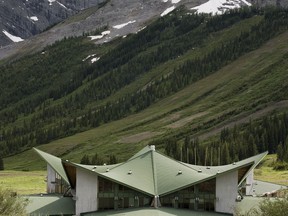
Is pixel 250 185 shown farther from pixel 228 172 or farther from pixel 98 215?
pixel 98 215

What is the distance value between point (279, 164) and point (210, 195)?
91652mm

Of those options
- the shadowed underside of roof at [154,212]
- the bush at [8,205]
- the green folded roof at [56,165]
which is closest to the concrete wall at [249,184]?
the shadowed underside of roof at [154,212]

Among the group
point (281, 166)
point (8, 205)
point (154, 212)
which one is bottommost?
point (281, 166)

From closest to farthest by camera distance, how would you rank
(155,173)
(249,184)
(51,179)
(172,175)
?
(172,175)
(155,173)
(249,184)
(51,179)

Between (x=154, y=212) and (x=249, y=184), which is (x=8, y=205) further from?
(x=249, y=184)

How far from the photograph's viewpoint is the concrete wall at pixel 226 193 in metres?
68.0

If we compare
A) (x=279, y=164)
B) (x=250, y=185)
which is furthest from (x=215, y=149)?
(x=250, y=185)

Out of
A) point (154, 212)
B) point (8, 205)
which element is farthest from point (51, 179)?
point (8, 205)

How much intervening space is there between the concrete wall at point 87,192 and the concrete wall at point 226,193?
14590 mm

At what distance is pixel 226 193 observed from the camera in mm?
68062

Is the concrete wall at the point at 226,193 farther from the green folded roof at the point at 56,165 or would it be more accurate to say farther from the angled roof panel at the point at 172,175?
the green folded roof at the point at 56,165

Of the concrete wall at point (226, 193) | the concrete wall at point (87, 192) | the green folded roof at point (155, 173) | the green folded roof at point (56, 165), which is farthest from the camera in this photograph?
the green folded roof at point (56, 165)

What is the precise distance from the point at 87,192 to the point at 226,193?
16.6 m

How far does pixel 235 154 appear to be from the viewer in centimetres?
18338
